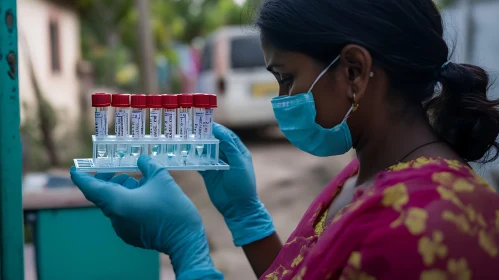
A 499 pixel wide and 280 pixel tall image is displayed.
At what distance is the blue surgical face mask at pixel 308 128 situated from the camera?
1428mm

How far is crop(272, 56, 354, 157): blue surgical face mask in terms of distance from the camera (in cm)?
143

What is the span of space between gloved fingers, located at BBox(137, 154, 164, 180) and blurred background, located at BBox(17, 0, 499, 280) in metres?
0.48

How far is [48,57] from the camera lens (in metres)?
9.80

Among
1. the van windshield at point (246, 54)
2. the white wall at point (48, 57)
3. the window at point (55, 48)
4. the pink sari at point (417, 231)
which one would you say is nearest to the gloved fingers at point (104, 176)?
the pink sari at point (417, 231)

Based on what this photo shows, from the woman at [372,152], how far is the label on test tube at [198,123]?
24cm

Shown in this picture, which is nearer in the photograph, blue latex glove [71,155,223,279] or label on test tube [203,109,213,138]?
blue latex glove [71,155,223,279]

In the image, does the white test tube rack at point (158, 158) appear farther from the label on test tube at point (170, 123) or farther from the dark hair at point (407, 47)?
the dark hair at point (407, 47)

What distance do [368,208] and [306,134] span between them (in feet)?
1.28

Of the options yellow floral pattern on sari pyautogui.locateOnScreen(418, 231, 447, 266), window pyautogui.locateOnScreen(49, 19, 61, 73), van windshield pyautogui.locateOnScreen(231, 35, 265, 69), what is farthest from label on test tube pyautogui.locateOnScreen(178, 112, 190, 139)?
window pyautogui.locateOnScreen(49, 19, 61, 73)

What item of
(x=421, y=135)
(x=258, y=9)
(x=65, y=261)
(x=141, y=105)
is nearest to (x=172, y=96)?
(x=141, y=105)

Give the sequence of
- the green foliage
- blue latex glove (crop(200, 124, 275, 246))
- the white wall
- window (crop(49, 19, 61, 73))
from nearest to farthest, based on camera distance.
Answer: blue latex glove (crop(200, 124, 275, 246)) < the white wall < window (crop(49, 19, 61, 73)) < the green foliage

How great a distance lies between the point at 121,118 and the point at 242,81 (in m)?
7.21

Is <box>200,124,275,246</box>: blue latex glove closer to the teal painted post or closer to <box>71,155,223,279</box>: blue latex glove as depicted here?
<box>71,155,223,279</box>: blue latex glove

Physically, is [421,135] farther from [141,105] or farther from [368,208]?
[141,105]
